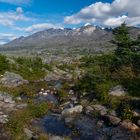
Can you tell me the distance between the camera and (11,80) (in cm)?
4528

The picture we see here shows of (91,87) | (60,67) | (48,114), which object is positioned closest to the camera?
(48,114)

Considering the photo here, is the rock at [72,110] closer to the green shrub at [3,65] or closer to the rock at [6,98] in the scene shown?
the rock at [6,98]

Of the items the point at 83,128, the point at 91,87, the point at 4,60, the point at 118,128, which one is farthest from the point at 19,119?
the point at 4,60

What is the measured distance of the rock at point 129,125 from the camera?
933 inches

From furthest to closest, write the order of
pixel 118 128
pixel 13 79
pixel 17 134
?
1. pixel 13 79
2. pixel 118 128
3. pixel 17 134

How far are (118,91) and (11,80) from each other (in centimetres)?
1930

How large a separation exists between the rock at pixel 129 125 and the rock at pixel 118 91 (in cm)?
585

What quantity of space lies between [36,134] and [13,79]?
25.0 m

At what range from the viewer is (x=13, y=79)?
152ft

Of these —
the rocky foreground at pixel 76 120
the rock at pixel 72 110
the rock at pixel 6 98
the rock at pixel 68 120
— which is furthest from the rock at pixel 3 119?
the rock at pixel 6 98

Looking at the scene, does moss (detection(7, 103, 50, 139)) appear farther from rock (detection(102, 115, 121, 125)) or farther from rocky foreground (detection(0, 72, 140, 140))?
rock (detection(102, 115, 121, 125))

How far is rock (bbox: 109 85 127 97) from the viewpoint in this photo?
30.3 metres

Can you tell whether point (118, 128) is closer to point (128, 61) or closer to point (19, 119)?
point (19, 119)

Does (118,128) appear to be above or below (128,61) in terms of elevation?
below
